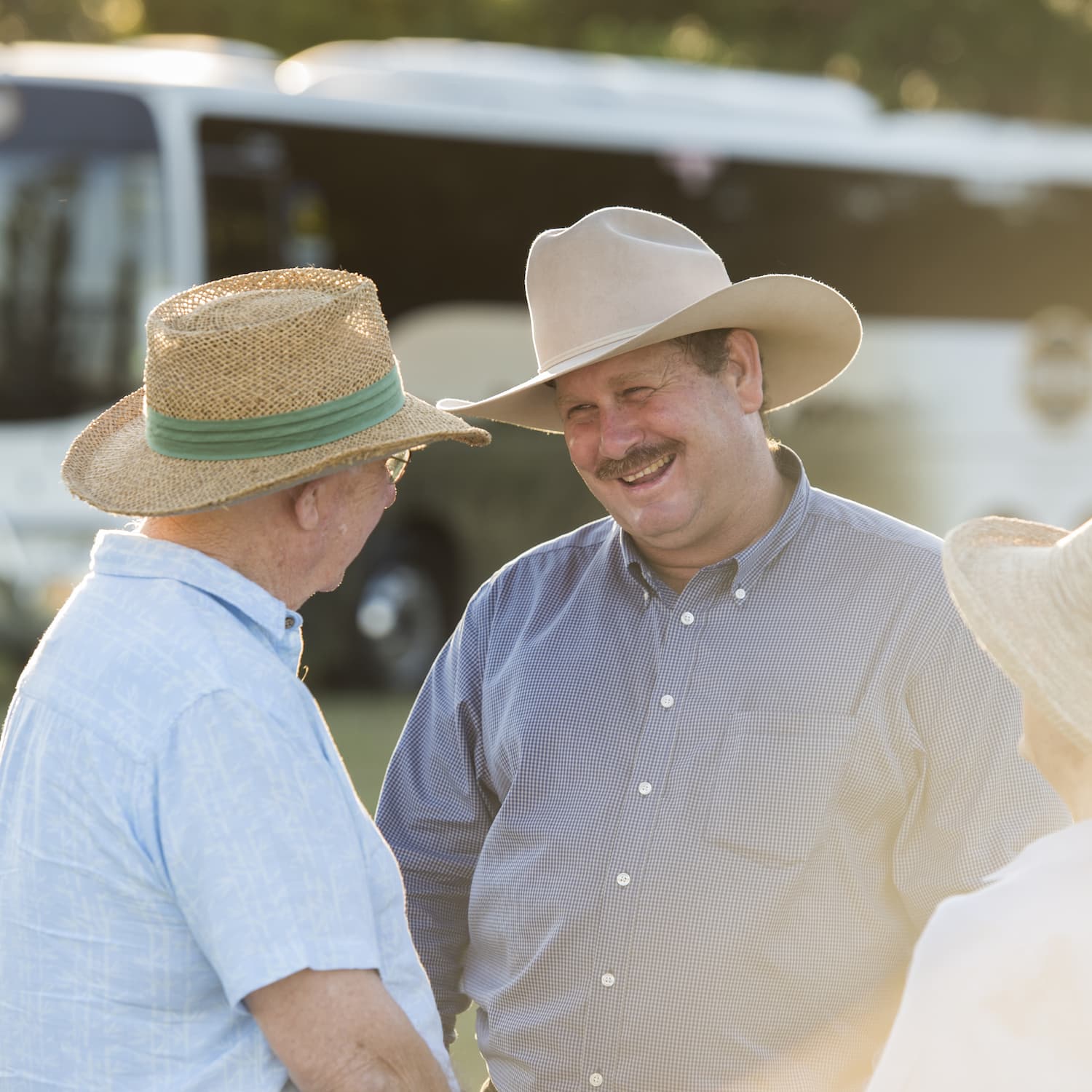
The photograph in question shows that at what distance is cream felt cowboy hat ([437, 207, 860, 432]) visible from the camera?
3.50 meters

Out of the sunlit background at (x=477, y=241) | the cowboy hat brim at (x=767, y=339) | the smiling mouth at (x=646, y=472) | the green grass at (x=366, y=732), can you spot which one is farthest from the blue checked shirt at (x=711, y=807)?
the sunlit background at (x=477, y=241)

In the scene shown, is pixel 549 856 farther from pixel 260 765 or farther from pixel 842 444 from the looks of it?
pixel 842 444

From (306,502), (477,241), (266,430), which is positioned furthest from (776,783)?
(477,241)

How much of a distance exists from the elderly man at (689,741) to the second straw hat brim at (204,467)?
776 mm

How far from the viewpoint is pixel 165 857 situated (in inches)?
87.4

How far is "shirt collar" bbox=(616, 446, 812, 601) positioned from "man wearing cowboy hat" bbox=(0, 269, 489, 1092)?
103 centimetres

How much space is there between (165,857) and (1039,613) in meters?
1.09

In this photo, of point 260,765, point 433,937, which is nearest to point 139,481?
point 260,765

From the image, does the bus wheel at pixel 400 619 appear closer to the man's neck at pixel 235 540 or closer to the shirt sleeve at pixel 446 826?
the shirt sleeve at pixel 446 826

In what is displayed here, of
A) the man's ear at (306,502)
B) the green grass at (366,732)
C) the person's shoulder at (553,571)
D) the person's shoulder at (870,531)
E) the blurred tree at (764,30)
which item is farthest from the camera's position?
the blurred tree at (764,30)

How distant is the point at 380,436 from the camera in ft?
8.32

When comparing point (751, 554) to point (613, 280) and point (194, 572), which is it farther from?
point (194, 572)

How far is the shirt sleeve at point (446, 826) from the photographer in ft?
11.3

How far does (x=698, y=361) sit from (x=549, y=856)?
101 centimetres
